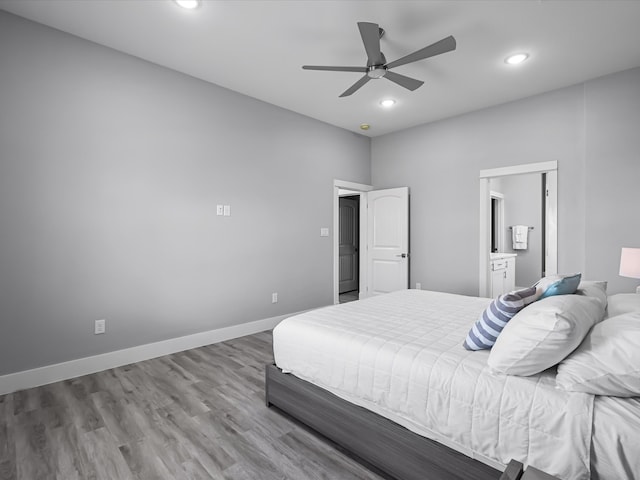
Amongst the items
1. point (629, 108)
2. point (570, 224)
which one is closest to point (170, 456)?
point (570, 224)

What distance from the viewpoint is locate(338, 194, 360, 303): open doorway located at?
6805mm

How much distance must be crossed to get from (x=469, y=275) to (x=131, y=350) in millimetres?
4147

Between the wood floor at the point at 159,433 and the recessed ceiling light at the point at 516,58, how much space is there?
358cm

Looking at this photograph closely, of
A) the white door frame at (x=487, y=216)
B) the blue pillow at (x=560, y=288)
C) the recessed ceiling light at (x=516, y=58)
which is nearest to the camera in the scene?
the blue pillow at (x=560, y=288)

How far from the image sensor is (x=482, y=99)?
407cm

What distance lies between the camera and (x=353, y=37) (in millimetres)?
2797

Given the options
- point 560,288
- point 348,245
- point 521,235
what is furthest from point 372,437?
point 521,235

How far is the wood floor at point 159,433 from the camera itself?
170 centimetres

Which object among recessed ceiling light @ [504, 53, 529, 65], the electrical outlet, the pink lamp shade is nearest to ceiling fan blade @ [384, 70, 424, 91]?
recessed ceiling light @ [504, 53, 529, 65]

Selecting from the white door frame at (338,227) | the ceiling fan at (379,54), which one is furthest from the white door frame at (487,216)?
the ceiling fan at (379,54)

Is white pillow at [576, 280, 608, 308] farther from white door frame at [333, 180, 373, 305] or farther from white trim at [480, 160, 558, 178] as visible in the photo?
white door frame at [333, 180, 373, 305]

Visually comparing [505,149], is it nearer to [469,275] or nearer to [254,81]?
[469,275]

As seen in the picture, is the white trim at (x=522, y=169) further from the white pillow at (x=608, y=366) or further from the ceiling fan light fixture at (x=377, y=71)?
the white pillow at (x=608, y=366)

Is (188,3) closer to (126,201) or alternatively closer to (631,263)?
(126,201)
